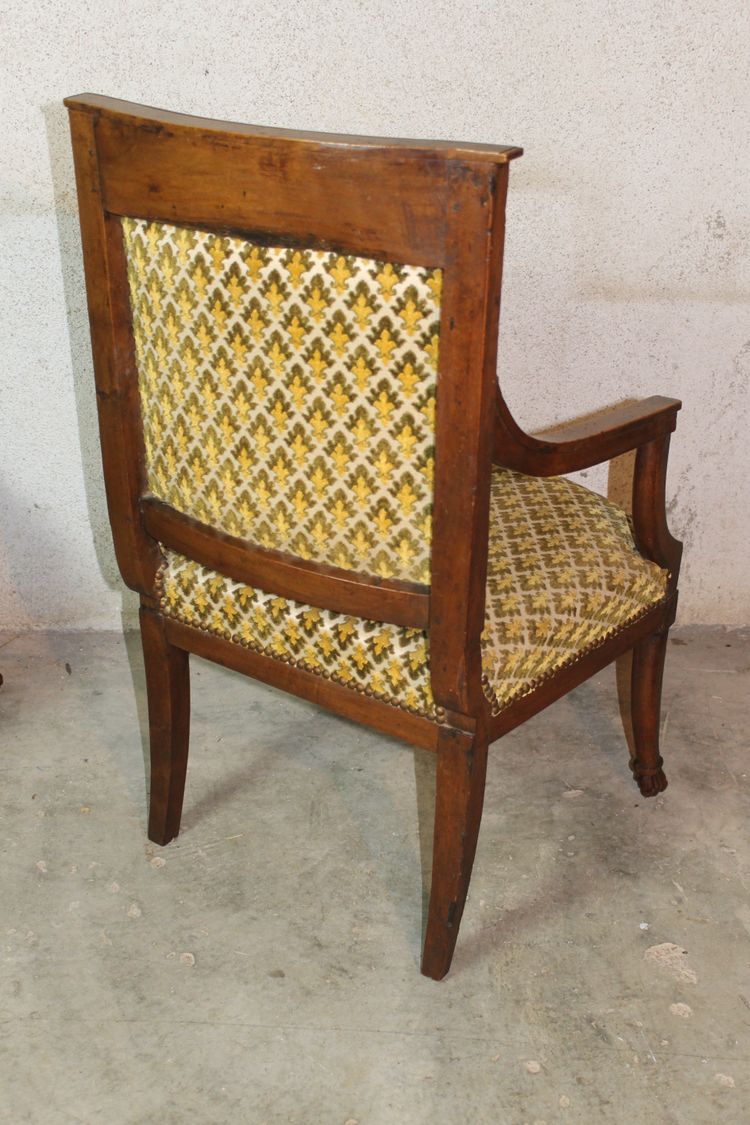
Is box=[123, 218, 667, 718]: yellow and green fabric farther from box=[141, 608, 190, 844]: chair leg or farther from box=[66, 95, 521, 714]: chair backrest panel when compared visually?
box=[141, 608, 190, 844]: chair leg

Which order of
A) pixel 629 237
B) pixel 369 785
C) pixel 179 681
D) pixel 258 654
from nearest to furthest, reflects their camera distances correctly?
pixel 258 654 < pixel 179 681 < pixel 369 785 < pixel 629 237

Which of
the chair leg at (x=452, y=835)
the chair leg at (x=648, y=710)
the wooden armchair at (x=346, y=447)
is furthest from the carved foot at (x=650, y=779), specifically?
the chair leg at (x=452, y=835)

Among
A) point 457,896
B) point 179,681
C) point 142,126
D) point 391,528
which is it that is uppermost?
point 142,126

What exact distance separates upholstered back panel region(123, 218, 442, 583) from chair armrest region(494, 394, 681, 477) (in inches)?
5.6

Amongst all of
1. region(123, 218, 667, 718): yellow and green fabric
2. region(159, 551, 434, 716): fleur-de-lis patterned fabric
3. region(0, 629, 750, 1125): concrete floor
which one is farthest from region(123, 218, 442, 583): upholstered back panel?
region(0, 629, 750, 1125): concrete floor

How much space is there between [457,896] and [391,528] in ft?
1.82

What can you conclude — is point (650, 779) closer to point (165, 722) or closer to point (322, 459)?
point (165, 722)

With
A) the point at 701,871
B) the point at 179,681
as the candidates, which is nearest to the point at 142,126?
the point at 179,681

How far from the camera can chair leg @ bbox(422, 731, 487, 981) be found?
5.28ft

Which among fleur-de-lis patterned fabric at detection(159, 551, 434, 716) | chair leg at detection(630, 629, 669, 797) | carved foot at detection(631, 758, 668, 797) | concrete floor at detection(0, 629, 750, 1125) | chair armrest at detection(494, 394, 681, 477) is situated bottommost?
concrete floor at detection(0, 629, 750, 1125)

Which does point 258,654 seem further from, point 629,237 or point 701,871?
point 629,237

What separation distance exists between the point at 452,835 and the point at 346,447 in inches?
22.1

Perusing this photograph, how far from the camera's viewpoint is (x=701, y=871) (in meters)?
2.02

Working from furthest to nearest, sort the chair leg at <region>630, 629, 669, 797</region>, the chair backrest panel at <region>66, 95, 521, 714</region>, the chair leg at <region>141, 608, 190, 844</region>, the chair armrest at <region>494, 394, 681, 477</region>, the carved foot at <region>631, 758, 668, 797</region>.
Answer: the carved foot at <region>631, 758, 668, 797</region>
the chair leg at <region>630, 629, 669, 797</region>
the chair leg at <region>141, 608, 190, 844</region>
the chair armrest at <region>494, 394, 681, 477</region>
the chair backrest panel at <region>66, 95, 521, 714</region>
